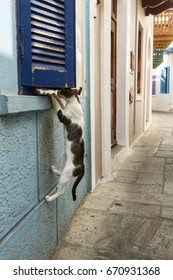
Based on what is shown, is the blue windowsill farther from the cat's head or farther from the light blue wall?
the cat's head

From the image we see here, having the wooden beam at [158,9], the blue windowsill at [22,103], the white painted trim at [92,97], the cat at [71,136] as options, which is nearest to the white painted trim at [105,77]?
the white painted trim at [92,97]

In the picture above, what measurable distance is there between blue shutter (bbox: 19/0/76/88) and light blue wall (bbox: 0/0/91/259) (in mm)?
89

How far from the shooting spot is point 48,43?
6.64 ft

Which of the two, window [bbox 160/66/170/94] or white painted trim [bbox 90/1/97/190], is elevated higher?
window [bbox 160/66/170/94]

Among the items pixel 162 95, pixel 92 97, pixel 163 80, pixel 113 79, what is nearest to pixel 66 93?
pixel 92 97

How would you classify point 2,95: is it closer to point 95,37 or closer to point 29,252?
point 29,252

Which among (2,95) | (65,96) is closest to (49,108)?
(65,96)

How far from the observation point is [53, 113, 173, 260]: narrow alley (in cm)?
244

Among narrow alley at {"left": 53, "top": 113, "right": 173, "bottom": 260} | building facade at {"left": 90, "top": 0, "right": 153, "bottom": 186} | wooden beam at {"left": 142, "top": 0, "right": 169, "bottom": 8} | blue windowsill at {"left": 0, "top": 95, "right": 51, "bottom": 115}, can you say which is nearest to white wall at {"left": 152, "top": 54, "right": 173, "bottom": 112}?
building facade at {"left": 90, "top": 0, "right": 153, "bottom": 186}

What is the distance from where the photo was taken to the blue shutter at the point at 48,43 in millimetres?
1820

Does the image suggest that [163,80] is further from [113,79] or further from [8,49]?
[8,49]

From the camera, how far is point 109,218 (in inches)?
A: 120

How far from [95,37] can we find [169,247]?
2670mm

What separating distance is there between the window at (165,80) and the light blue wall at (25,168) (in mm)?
17908
